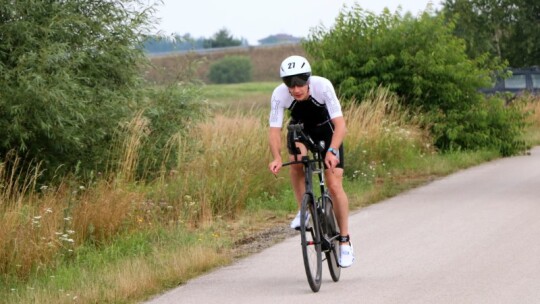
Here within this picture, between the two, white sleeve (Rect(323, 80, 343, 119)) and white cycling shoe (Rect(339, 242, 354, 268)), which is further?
white cycling shoe (Rect(339, 242, 354, 268))

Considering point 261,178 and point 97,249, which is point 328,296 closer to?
point 97,249

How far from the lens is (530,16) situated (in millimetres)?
47750

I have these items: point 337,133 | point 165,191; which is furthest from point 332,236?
point 165,191

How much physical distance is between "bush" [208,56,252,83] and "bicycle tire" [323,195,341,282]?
97.9 metres

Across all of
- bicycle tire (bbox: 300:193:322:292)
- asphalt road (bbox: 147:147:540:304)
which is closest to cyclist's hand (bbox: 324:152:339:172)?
bicycle tire (bbox: 300:193:322:292)

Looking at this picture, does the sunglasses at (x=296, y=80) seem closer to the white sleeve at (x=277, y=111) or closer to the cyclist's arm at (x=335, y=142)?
the white sleeve at (x=277, y=111)

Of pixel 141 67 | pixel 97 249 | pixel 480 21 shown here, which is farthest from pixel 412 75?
pixel 480 21

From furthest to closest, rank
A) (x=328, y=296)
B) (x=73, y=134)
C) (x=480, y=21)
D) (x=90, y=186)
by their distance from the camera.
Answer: (x=480, y=21) → (x=73, y=134) → (x=90, y=186) → (x=328, y=296)

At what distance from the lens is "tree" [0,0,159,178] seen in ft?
46.1

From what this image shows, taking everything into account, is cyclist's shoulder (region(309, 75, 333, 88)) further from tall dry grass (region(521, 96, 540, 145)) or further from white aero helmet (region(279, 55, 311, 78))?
tall dry grass (region(521, 96, 540, 145))

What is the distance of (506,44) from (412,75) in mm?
25431

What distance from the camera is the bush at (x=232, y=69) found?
357 ft

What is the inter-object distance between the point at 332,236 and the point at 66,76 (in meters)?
5.04

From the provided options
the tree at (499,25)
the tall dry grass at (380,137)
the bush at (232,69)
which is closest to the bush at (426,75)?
the tall dry grass at (380,137)
